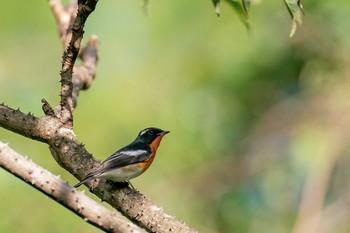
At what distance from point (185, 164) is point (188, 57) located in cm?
131

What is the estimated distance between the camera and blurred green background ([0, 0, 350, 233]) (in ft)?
28.9

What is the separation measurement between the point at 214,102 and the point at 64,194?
7.70 m

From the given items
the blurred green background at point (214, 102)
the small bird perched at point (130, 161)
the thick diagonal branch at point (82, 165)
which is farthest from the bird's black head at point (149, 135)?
the blurred green background at point (214, 102)

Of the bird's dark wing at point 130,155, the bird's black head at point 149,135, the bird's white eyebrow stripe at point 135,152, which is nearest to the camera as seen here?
the bird's dark wing at point 130,155

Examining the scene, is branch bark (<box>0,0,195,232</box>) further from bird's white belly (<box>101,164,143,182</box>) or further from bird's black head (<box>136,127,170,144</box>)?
bird's black head (<box>136,127,170,144</box>)

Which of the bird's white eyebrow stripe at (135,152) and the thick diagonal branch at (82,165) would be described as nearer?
the thick diagonal branch at (82,165)

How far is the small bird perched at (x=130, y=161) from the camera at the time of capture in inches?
155

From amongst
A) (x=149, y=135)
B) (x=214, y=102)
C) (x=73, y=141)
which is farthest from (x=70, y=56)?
(x=214, y=102)

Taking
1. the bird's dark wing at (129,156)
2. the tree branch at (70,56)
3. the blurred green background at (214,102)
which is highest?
the blurred green background at (214,102)

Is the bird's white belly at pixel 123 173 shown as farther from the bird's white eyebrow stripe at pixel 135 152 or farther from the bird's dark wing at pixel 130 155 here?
the bird's white eyebrow stripe at pixel 135 152

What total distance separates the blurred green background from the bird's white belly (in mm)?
3390

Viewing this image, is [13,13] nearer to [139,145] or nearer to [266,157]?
[266,157]

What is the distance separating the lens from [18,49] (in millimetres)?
10086

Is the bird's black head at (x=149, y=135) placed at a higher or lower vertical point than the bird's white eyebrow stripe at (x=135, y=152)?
higher
